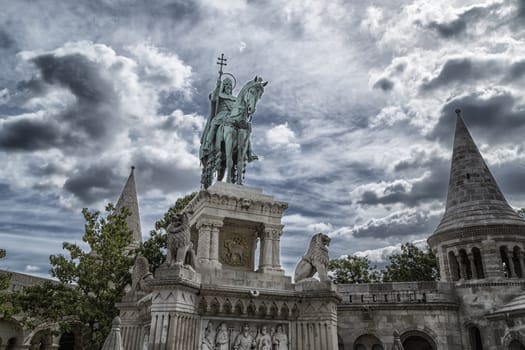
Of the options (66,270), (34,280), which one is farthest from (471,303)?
(34,280)

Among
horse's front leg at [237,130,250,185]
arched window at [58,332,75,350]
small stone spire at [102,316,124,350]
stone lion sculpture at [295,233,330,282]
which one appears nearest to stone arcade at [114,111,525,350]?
stone lion sculpture at [295,233,330,282]

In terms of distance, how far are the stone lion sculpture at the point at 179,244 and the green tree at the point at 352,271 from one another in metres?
26.1

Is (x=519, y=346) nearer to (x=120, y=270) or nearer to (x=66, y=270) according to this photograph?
(x=120, y=270)

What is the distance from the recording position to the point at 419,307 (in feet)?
76.5

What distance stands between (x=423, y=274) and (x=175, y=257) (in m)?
29.1

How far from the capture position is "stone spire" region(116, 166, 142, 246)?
38750 mm

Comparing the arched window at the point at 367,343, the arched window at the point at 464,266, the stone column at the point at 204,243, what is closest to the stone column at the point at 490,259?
the arched window at the point at 464,266

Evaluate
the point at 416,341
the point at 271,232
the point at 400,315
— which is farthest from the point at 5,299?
the point at 416,341

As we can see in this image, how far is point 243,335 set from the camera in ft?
41.6

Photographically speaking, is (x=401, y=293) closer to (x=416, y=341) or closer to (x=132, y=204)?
(x=416, y=341)

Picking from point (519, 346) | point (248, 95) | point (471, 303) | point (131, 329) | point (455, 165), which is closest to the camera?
point (131, 329)

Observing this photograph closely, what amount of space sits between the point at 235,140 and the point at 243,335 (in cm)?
820

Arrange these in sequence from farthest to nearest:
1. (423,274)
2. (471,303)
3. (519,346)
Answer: (423,274)
(471,303)
(519,346)

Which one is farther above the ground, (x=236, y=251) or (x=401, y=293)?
(x=401, y=293)
